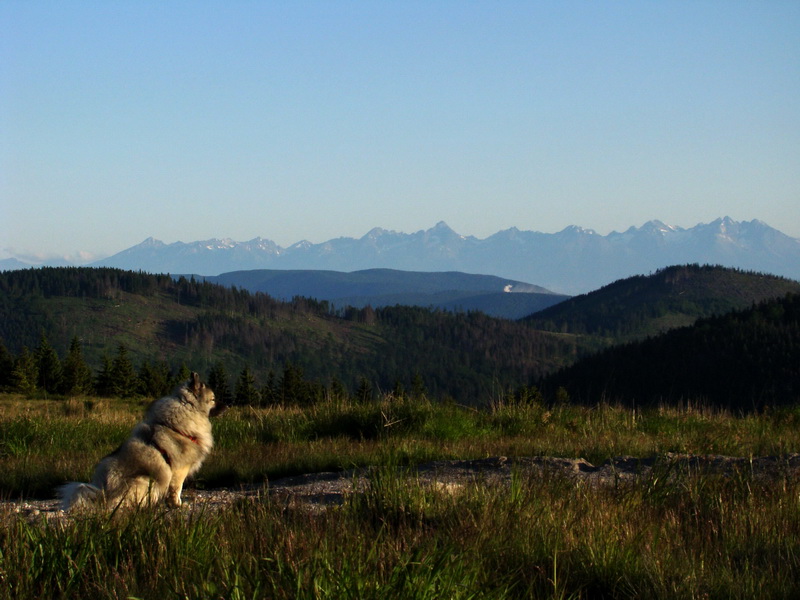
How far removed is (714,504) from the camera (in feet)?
20.1

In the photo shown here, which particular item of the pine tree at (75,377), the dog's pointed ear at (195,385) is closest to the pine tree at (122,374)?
the pine tree at (75,377)

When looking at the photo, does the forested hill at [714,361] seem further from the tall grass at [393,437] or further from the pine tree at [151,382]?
the tall grass at [393,437]

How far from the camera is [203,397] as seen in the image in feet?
26.2

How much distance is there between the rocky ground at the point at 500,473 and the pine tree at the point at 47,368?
53764 millimetres

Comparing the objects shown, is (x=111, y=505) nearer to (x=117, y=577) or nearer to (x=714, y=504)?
(x=117, y=577)

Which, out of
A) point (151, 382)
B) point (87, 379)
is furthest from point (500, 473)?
point (151, 382)

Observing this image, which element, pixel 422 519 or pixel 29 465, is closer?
pixel 422 519

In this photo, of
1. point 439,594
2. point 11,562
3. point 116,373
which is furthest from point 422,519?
point 116,373

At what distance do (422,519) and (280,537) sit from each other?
1.30 m

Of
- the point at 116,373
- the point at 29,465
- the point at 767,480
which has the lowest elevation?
the point at 116,373

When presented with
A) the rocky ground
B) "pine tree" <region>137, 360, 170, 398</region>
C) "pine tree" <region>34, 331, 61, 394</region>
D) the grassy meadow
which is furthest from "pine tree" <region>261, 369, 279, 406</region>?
"pine tree" <region>34, 331, 61, 394</region>

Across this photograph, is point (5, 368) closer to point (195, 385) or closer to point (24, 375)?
point (24, 375)

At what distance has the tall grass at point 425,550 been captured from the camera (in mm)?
4012

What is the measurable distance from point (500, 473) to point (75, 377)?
55863 millimetres
